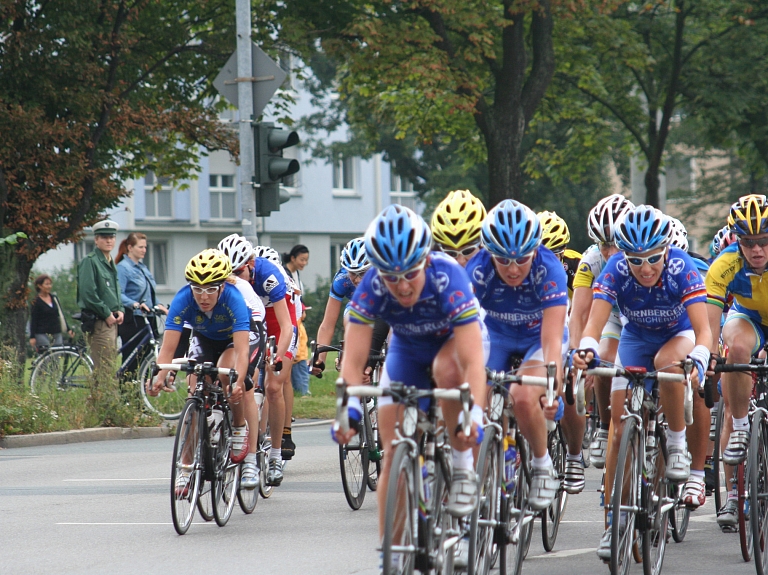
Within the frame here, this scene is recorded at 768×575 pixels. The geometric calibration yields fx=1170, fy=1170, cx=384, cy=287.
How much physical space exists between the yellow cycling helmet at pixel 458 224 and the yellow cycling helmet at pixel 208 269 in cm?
156

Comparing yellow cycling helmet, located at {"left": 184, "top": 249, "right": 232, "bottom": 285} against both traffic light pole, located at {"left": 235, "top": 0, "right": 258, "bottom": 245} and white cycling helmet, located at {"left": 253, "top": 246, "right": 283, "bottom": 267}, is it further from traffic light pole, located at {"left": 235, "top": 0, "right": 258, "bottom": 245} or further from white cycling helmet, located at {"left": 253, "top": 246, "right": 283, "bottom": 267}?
traffic light pole, located at {"left": 235, "top": 0, "right": 258, "bottom": 245}

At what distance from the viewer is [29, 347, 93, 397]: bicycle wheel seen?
46.0ft

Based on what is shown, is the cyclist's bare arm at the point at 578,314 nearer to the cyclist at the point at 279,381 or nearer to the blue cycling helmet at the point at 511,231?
the blue cycling helmet at the point at 511,231

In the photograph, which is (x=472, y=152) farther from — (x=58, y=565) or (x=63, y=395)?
(x=58, y=565)

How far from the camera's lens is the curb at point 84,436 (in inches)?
503

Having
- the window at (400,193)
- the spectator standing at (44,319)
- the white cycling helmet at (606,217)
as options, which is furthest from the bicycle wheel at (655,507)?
the window at (400,193)

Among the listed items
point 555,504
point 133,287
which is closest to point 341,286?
point 555,504

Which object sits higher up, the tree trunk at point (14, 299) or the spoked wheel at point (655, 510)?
the tree trunk at point (14, 299)

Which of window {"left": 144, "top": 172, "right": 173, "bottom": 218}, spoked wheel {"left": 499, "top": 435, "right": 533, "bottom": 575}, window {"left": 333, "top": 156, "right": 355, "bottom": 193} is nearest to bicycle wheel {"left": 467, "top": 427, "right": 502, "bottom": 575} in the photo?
spoked wheel {"left": 499, "top": 435, "right": 533, "bottom": 575}

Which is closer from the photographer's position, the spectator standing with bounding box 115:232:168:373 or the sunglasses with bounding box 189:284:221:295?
the sunglasses with bounding box 189:284:221:295

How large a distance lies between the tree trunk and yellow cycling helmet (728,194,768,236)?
979 centimetres

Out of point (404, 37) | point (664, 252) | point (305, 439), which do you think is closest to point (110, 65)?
point (404, 37)

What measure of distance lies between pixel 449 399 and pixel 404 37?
15.0 m

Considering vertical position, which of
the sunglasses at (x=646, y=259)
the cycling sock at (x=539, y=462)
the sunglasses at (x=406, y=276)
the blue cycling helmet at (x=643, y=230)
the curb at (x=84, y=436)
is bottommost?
the curb at (x=84, y=436)
